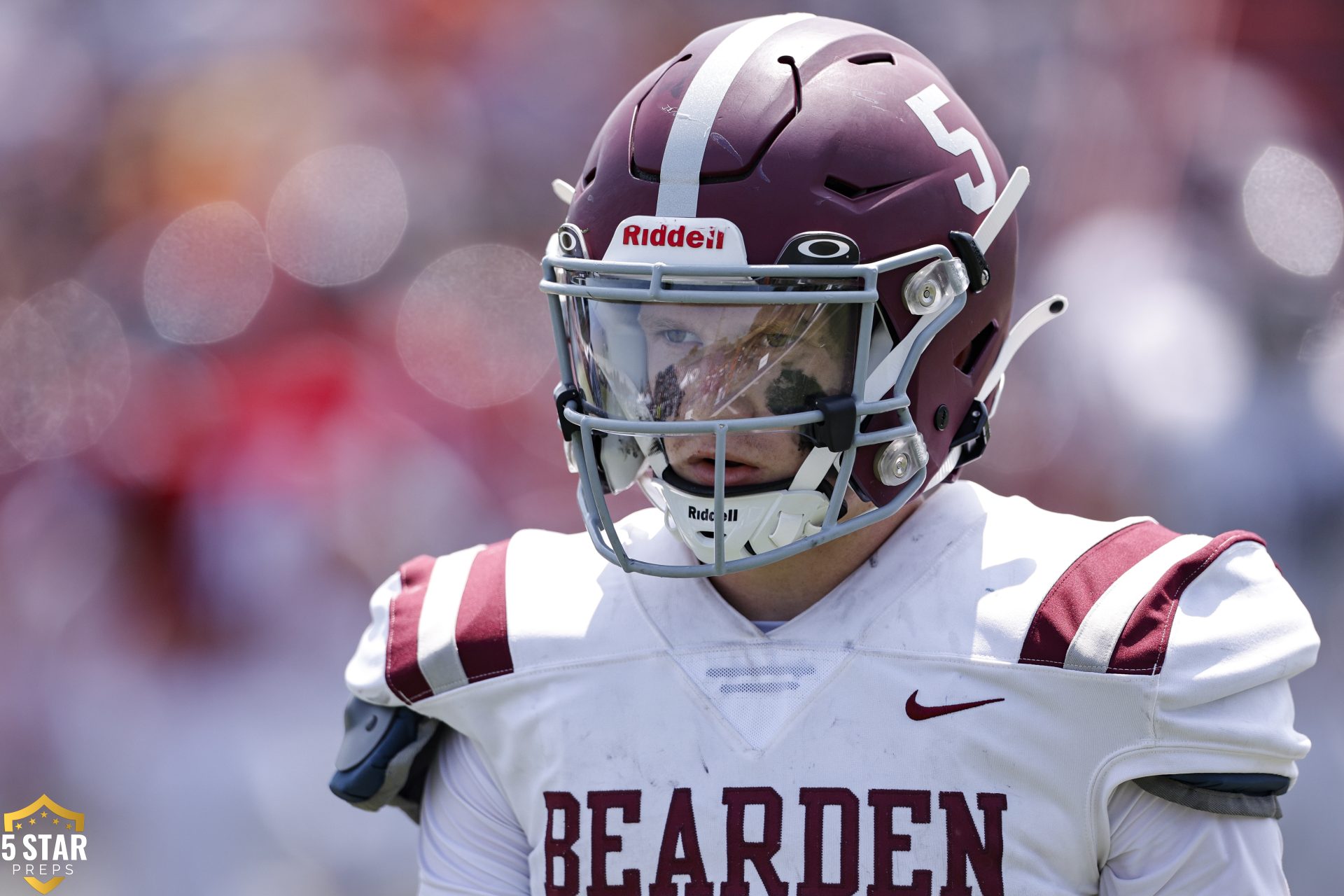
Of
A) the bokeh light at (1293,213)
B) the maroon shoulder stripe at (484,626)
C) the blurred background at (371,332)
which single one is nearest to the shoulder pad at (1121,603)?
the maroon shoulder stripe at (484,626)

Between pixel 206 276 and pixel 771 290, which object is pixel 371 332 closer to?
pixel 206 276

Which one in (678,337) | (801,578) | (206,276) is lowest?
(801,578)

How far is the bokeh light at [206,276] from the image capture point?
2854 millimetres

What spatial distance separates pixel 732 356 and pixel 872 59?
1.14 ft

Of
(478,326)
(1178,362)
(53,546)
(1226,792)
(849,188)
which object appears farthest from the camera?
(478,326)

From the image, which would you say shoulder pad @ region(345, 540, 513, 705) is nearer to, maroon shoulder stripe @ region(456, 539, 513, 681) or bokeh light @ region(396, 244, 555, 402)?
maroon shoulder stripe @ region(456, 539, 513, 681)

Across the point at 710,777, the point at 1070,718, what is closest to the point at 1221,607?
the point at 1070,718

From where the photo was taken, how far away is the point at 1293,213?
291 centimetres

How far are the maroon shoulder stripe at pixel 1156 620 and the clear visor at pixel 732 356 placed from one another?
12.0 inches

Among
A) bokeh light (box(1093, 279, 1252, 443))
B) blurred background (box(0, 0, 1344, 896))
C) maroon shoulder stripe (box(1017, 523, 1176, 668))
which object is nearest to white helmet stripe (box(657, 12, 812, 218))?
maroon shoulder stripe (box(1017, 523, 1176, 668))

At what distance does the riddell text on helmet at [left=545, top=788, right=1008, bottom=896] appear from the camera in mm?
1023

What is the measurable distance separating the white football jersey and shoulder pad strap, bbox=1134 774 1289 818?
12mm

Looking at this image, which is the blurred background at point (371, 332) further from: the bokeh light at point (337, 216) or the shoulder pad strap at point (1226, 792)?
A: the shoulder pad strap at point (1226, 792)

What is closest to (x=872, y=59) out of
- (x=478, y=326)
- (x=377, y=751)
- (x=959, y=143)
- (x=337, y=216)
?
(x=959, y=143)
